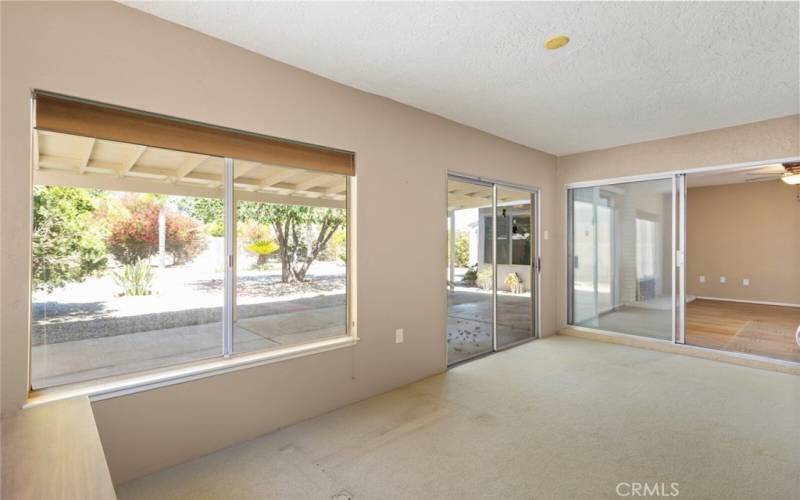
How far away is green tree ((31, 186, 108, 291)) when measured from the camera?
6.52 ft

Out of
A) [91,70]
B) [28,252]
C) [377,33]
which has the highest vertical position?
[377,33]

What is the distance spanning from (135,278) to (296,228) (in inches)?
44.0

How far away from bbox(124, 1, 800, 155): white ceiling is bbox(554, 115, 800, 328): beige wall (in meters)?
0.26

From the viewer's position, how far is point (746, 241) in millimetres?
7770

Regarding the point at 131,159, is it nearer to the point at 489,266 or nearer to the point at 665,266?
the point at 489,266

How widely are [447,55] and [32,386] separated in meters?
3.02

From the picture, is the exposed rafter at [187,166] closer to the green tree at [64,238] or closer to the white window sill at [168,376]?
the green tree at [64,238]

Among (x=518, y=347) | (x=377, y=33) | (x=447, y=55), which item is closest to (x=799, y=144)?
(x=518, y=347)

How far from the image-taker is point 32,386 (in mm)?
1932

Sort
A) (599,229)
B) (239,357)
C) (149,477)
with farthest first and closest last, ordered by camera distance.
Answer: (599,229), (239,357), (149,477)

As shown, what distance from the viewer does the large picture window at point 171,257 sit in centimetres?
206

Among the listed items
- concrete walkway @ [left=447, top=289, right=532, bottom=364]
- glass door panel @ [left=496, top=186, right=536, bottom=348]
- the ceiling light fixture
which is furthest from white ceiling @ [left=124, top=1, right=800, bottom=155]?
concrete walkway @ [left=447, top=289, right=532, bottom=364]

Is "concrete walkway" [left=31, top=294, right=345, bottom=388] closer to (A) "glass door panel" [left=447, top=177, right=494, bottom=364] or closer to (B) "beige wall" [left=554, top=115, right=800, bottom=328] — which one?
(A) "glass door panel" [left=447, top=177, right=494, bottom=364]

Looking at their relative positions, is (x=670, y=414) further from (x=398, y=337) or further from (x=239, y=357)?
(x=239, y=357)
